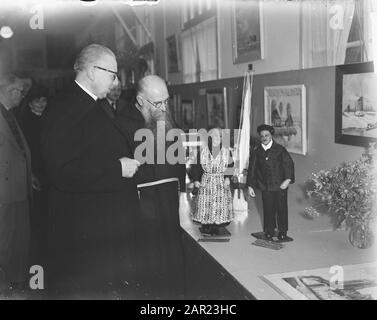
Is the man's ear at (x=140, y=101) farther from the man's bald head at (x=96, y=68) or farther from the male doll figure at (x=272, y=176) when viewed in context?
the male doll figure at (x=272, y=176)

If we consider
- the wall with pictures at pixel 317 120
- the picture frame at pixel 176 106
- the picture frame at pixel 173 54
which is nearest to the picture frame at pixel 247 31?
the wall with pictures at pixel 317 120

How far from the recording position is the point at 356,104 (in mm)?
1667

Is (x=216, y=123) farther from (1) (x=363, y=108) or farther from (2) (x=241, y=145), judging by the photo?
(1) (x=363, y=108)

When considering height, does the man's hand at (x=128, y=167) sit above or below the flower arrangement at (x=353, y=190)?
above

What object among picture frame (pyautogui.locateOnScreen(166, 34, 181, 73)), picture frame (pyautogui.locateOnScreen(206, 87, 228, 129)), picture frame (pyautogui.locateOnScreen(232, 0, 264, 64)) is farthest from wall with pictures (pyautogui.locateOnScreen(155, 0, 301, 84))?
picture frame (pyautogui.locateOnScreen(166, 34, 181, 73))

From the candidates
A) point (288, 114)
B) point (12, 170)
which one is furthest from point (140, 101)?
point (288, 114)

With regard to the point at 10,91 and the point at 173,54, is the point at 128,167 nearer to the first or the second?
the point at 10,91

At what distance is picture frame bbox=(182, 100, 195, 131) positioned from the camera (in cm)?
384

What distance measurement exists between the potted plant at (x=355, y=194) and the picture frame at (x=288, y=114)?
0.45 meters

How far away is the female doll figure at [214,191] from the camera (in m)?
1.84

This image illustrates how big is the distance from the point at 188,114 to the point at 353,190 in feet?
8.65

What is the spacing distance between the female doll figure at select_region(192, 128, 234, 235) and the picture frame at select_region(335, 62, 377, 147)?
466 millimetres

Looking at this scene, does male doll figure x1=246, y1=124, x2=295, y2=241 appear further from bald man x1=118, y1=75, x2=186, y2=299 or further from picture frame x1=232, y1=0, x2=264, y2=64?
picture frame x1=232, y1=0, x2=264, y2=64
